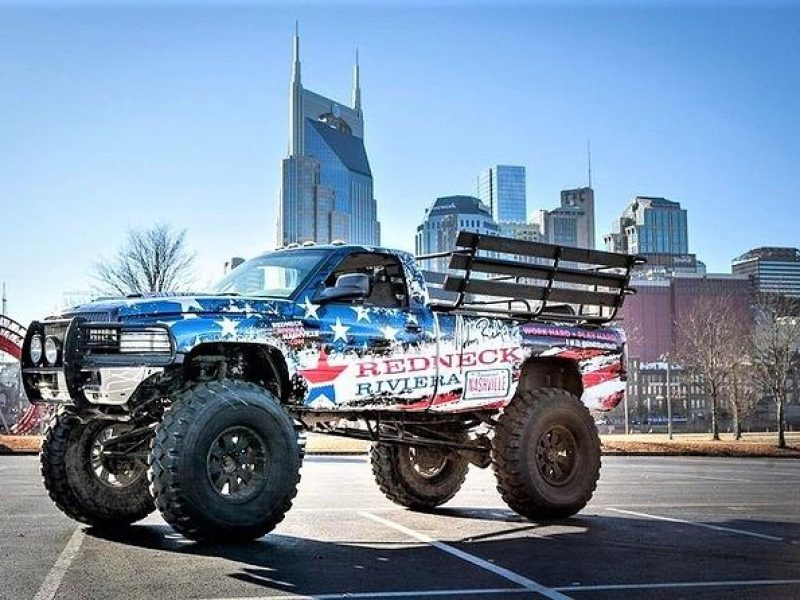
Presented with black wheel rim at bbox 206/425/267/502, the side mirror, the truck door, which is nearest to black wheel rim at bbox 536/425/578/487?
the truck door

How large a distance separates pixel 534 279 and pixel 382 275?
6.21ft

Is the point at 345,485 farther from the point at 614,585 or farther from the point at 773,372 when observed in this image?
the point at 773,372

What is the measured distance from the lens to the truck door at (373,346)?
862cm

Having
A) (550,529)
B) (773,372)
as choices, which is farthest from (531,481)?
(773,372)

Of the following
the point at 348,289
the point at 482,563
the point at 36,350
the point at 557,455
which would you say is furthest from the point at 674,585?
the point at 36,350

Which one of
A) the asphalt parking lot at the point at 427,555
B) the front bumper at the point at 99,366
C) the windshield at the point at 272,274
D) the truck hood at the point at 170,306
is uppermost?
the windshield at the point at 272,274

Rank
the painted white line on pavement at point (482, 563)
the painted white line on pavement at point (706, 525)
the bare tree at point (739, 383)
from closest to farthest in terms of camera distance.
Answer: the painted white line on pavement at point (482, 563) < the painted white line on pavement at point (706, 525) < the bare tree at point (739, 383)

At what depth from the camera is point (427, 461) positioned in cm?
1120

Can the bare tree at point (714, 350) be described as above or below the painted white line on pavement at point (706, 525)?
above

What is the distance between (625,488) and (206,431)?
849 cm

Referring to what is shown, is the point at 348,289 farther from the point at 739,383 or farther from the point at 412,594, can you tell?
the point at 739,383

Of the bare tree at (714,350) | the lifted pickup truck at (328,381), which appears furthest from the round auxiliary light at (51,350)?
the bare tree at (714,350)

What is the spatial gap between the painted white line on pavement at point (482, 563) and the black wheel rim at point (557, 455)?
66.4 inches

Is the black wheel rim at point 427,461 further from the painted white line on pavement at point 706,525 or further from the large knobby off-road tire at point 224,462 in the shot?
the large knobby off-road tire at point 224,462
